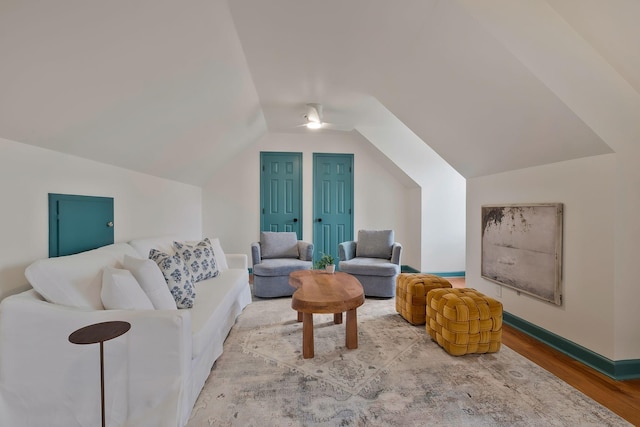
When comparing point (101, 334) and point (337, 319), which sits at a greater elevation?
point (101, 334)

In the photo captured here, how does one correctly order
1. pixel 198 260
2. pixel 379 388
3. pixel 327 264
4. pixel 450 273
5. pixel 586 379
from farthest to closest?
pixel 450 273, pixel 327 264, pixel 198 260, pixel 586 379, pixel 379 388

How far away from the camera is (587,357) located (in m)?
2.16

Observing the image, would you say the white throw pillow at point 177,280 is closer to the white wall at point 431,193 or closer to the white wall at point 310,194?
the white wall at point 310,194

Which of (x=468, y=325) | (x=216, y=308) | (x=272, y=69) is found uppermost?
(x=272, y=69)

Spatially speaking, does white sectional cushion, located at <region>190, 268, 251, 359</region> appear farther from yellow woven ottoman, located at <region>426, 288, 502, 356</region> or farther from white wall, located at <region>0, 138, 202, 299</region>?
yellow woven ottoman, located at <region>426, 288, 502, 356</region>

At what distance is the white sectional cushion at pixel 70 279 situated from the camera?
4.85 ft

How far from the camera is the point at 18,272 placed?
63.1 inches

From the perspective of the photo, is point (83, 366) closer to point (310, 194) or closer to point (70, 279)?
point (70, 279)

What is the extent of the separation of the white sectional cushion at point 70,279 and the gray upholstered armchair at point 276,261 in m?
2.04

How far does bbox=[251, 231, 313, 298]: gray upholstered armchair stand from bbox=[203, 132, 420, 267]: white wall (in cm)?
101

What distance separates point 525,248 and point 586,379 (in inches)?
42.8

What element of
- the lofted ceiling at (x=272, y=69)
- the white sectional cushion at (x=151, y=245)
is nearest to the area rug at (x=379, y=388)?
the white sectional cushion at (x=151, y=245)

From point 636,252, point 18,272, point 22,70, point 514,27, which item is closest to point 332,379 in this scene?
point 18,272

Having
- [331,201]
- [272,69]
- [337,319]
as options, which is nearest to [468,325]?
[337,319]
